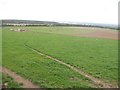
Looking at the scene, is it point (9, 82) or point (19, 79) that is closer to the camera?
point (9, 82)

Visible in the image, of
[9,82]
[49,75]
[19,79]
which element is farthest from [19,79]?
[49,75]

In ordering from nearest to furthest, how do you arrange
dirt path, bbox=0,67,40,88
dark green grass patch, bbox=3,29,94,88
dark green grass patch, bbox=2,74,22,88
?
dark green grass patch, bbox=2,74,22,88, dirt path, bbox=0,67,40,88, dark green grass patch, bbox=3,29,94,88

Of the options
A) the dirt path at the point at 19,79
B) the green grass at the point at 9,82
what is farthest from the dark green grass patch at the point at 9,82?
the dirt path at the point at 19,79

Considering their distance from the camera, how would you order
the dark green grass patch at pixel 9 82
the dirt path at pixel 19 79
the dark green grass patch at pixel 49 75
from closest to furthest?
1. the dark green grass patch at pixel 9 82
2. the dirt path at pixel 19 79
3. the dark green grass patch at pixel 49 75

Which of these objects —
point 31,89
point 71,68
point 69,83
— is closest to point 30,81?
point 31,89

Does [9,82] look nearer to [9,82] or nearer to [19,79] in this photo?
[9,82]

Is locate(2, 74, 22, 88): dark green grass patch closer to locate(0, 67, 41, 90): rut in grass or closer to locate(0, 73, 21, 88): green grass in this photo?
locate(0, 73, 21, 88): green grass

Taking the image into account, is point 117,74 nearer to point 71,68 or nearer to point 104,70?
point 104,70

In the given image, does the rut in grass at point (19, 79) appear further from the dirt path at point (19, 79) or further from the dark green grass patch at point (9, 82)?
the dark green grass patch at point (9, 82)

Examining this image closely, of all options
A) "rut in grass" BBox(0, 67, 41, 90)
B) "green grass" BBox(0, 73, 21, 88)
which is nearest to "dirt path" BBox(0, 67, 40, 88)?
"rut in grass" BBox(0, 67, 41, 90)

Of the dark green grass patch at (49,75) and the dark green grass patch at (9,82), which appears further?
the dark green grass patch at (49,75)

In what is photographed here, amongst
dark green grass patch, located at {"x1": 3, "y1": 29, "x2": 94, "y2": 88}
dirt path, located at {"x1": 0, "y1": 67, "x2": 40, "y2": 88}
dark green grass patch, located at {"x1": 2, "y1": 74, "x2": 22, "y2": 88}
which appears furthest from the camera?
dark green grass patch, located at {"x1": 3, "y1": 29, "x2": 94, "y2": 88}

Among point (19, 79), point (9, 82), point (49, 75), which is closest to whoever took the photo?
point (9, 82)

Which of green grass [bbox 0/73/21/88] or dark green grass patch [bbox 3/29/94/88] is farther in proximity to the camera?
dark green grass patch [bbox 3/29/94/88]
